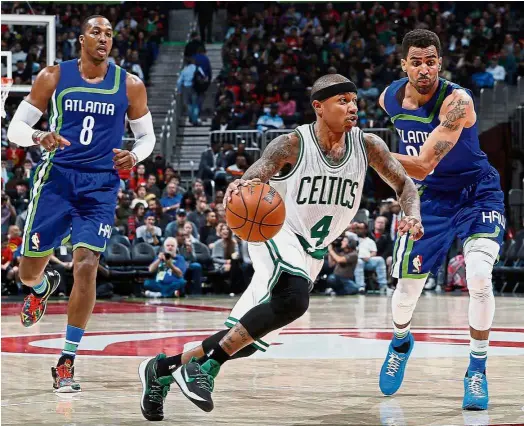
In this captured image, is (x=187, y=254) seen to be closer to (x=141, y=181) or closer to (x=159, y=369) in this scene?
(x=141, y=181)

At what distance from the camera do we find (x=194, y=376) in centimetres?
504

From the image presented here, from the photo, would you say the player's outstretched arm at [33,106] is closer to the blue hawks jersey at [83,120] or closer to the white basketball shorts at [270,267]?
the blue hawks jersey at [83,120]

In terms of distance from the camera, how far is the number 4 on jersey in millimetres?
5594

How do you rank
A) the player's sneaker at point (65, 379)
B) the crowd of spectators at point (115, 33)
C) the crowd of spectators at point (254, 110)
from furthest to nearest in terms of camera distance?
the crowd of spectators at point (115, 33) < the crowd of spectators at point (254, 110) < the player's sneaker at point (65, 379)

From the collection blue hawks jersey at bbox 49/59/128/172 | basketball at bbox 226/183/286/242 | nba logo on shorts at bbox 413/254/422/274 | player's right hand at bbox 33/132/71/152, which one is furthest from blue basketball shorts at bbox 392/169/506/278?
player's right hand at bbox 33/132/71/152

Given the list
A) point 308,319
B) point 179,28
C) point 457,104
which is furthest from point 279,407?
point 179,28

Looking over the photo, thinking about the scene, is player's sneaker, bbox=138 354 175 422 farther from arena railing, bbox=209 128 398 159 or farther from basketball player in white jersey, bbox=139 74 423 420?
arena railing, bbox=209 128 398 159

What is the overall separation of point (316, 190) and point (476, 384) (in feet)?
4.88

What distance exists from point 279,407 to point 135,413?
→ 2.64 ft

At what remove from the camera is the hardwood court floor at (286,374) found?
5445mm

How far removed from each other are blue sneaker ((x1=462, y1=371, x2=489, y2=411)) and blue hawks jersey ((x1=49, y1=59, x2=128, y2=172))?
9.28 feet

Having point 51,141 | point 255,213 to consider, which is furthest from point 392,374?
point 51,141

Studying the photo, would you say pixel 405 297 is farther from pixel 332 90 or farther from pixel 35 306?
pixel 35 306

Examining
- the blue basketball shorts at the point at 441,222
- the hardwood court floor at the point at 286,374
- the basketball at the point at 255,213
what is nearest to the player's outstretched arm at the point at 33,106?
the hardwood court floor at the point at 286,374
